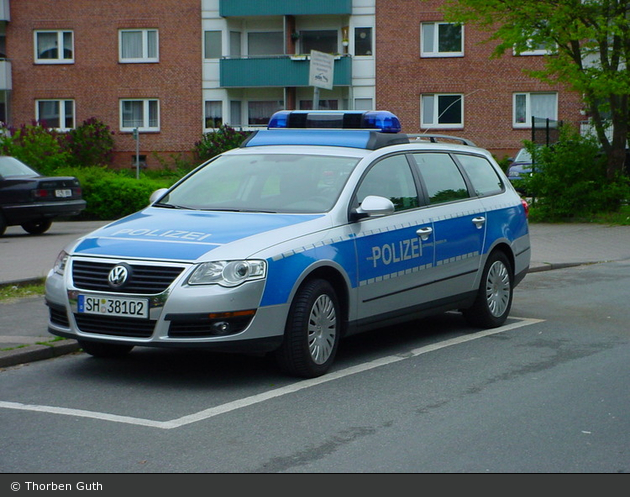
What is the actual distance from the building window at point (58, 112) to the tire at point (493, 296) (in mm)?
38540

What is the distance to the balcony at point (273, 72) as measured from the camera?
141 feet

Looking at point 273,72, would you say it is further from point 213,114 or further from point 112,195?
point 112,195

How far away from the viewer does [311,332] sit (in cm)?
729

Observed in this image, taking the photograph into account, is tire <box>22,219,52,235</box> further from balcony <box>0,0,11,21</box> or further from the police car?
balcony <box>0,0,11,21</box>

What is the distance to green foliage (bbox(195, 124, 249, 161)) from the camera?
42.1 m

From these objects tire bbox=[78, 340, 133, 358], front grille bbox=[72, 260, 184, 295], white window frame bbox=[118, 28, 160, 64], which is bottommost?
tire bbox=[78, 340, 133, 358]

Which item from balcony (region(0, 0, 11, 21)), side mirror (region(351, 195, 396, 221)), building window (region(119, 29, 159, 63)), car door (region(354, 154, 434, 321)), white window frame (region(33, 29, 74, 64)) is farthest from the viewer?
white window frame (region(33, 29, 74, 64))

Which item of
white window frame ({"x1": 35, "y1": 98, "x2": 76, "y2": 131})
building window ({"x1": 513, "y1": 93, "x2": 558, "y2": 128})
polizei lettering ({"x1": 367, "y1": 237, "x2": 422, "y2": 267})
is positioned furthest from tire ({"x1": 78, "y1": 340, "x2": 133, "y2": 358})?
white window frame ({"x1": 35, "y1": 98, "x2": 76, "y2": 131})

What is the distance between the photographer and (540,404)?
6.55m

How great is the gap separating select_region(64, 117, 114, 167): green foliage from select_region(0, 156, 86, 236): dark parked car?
75.5 ft

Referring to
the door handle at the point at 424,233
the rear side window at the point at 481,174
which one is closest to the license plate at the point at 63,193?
the rear side window at the point at 481,174

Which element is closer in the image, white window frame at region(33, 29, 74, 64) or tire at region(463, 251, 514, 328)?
tire at region(463, 251, 514, 328)

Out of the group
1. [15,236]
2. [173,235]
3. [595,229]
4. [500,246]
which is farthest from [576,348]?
[15,236]
